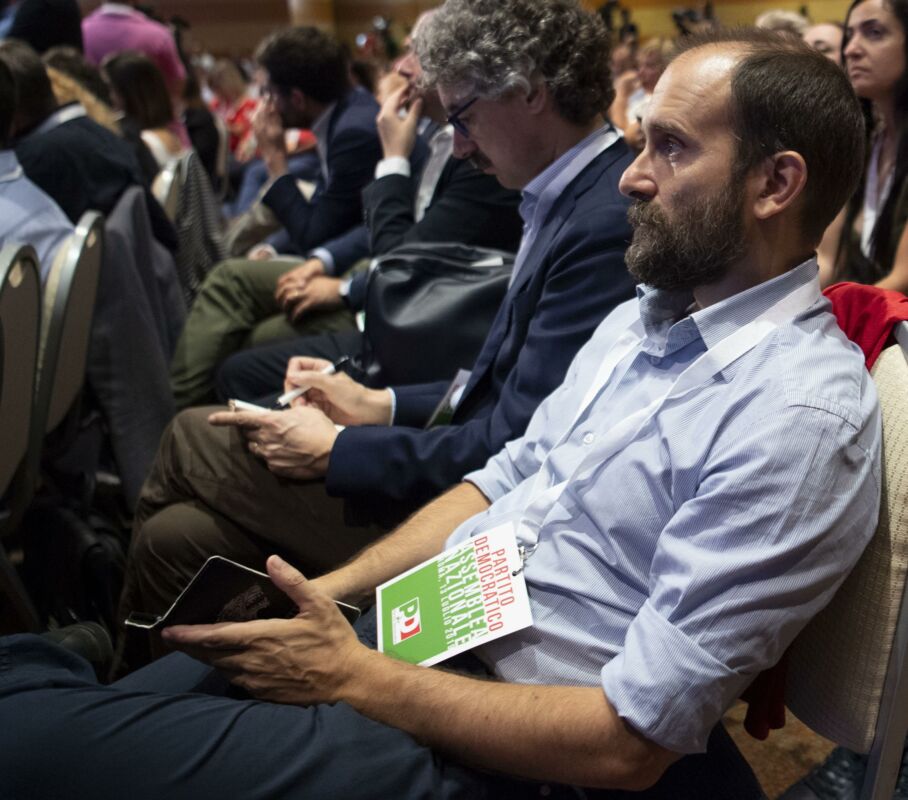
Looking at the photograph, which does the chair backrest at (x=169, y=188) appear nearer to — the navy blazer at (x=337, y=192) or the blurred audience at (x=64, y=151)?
the navy blazer at (x=337, y=192)

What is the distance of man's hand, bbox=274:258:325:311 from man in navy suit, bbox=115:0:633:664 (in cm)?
95

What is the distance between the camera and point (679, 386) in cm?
116

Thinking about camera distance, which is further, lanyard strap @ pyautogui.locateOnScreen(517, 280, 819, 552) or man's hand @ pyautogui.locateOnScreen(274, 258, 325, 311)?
man's hand @ pyautogui.locateOnScreen(274, 258, 325, 311)

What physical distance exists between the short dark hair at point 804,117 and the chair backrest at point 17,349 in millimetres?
1219

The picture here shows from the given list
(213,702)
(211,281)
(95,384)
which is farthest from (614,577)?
(211,281)

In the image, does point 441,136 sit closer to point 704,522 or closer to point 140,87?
point 704,522

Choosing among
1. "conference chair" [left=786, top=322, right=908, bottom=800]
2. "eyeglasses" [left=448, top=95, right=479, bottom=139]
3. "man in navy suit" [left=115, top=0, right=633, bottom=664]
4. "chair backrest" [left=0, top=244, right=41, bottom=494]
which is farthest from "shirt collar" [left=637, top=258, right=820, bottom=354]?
"chair backrest" [left=0, top=244, right=41, bottom=494]

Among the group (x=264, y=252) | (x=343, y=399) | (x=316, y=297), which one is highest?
(x=343, y=399)

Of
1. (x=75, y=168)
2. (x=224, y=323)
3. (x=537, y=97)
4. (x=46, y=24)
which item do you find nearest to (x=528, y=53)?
(x=537, y=97)

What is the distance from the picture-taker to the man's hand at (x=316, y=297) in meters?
2.81

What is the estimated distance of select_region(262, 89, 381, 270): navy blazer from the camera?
3227 millimetres

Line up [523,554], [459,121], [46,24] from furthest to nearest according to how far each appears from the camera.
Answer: [46,24] → [459,121] → [523,554]

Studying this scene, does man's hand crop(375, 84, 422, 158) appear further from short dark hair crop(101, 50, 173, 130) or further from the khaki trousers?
short dark hair crop(101, 50, 173, 130)

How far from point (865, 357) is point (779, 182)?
0.23 meters
